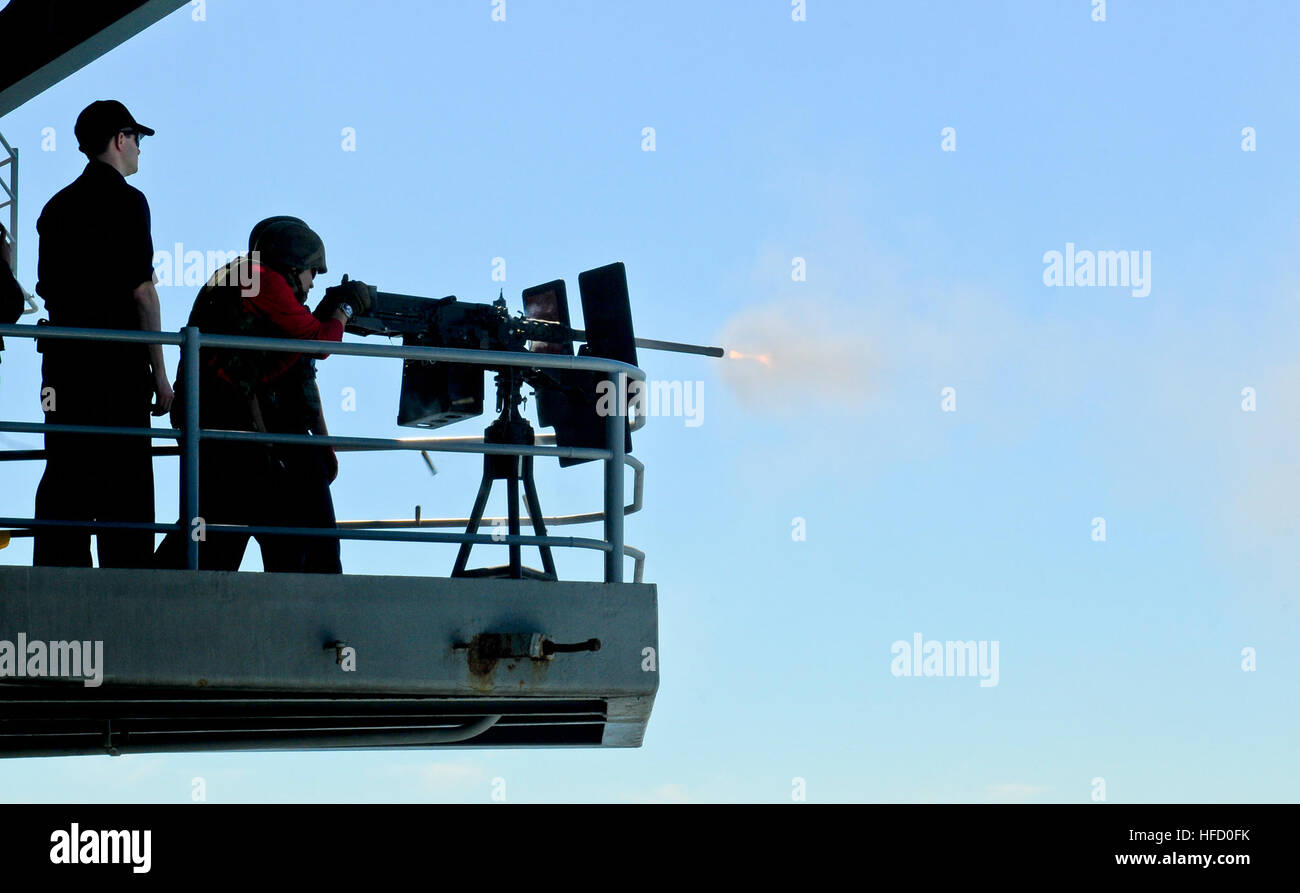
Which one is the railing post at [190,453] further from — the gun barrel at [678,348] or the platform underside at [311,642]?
the gun barrel at [678,348]

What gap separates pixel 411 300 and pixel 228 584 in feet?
7.02

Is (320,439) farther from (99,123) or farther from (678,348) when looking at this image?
(678,348)

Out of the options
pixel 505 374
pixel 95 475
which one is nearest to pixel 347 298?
pixel 505 374

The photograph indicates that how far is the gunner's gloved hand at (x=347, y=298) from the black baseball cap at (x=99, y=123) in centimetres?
121

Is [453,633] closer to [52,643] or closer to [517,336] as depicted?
[52,643]

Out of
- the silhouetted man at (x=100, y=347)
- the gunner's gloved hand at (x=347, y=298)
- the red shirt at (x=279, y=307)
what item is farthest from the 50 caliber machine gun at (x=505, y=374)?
the silhouetted man at (x=100, y=347)

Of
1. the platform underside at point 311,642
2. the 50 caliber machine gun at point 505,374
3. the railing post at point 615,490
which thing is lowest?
the platform underside at point 311,642

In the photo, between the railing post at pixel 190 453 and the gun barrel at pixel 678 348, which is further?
the gun barrel at pixel 678 348

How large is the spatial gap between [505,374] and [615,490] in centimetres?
108

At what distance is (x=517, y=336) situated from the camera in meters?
9.41

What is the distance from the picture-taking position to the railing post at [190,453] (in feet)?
24.4

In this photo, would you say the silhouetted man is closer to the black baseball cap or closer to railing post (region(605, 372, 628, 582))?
the black baseball cap

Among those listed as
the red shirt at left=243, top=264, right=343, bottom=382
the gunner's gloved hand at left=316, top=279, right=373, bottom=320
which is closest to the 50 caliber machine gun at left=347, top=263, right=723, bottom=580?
the gunner's gloved hand at left=316, top=279, right=373, bottom=320

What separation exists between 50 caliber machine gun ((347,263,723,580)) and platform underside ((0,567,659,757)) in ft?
1.99
